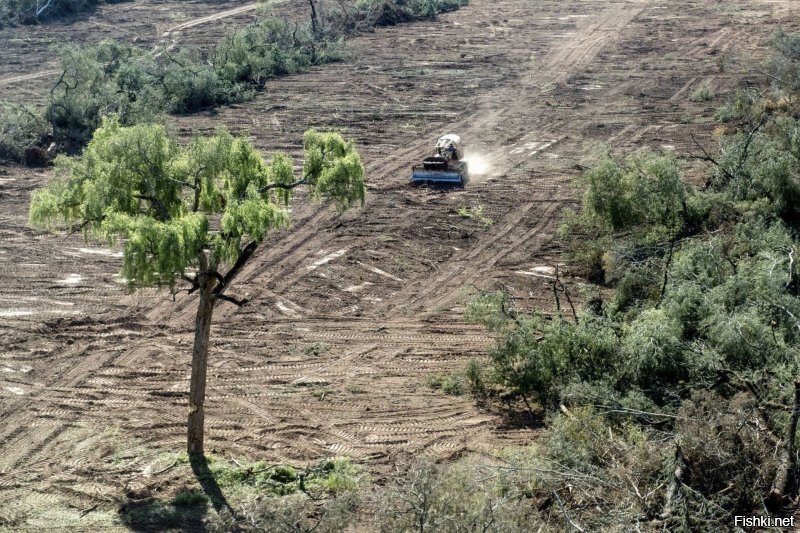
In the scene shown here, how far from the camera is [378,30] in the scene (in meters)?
46.6

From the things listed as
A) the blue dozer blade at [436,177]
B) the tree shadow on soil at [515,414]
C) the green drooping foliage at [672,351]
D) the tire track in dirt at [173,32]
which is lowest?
the tree shadow on soil at [515,414]

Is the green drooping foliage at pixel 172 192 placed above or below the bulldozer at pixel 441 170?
above

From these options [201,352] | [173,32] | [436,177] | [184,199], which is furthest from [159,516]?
[173,32]

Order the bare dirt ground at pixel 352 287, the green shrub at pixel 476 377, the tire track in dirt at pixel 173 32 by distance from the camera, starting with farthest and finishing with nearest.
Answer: the tire track in dirt at pixel 173 32 → the green shrub at pixel 476 377 → the bare dirt ground at pixel 352 287

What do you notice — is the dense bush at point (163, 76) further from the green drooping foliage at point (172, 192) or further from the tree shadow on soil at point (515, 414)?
the tree shadow on soil at point (515, 414)

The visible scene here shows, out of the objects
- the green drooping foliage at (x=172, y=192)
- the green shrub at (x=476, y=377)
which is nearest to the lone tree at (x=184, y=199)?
the green drooping foliage at (x=172, y=192)

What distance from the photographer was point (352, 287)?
2133 centimetres

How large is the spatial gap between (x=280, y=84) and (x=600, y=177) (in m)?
20.9

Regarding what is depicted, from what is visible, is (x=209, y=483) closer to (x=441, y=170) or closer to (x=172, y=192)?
(x=172, y=192)

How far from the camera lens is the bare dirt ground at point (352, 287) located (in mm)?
15258

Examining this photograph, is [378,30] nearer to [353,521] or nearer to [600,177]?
[600,177]

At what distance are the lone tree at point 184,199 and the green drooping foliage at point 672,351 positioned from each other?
173 inches

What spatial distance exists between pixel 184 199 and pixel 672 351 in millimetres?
7625

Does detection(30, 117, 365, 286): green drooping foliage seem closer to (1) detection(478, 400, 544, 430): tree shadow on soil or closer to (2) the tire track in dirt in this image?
(1) detection(478, 400, 544, 430): tree shadow on soil
